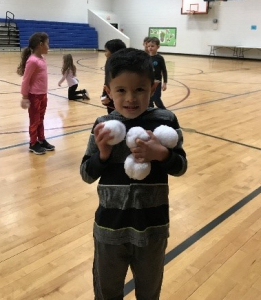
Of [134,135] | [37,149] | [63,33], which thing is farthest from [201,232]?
[63,33]

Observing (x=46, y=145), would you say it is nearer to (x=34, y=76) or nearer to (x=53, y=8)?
(x=34, y=76)

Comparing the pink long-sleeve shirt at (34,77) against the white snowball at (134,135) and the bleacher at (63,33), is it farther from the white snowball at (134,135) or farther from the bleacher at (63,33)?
the bleacher at (63,33)

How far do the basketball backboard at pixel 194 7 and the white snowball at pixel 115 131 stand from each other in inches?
721

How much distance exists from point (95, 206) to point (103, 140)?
1.73 m

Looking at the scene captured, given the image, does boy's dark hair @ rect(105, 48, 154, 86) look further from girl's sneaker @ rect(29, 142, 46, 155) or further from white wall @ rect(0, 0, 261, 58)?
white wall @ rect(0, 0, 261, 58)

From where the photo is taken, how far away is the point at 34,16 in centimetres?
1836

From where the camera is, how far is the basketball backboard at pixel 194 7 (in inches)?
692

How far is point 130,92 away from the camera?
1096 mm

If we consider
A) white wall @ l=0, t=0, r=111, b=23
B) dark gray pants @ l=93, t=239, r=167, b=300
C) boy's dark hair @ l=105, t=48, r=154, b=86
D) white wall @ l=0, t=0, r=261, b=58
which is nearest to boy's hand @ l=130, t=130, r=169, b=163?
boy's dark hair @ l=105, t=48, r=154, b=86

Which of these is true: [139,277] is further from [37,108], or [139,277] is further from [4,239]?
[37,108]

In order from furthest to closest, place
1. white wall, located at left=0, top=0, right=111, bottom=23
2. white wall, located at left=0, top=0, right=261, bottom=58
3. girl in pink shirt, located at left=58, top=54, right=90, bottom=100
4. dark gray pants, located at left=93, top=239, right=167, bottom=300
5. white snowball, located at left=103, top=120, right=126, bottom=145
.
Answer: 1. white wall, located at left=0, top=0, right=111, bottom=23
2. white wall, located at left=0, top=0, right=261, bottom=58
3. girl in pink shirt, located at left=58, top=54, right=90, bottom=100
4. dark gray pants, located at left=93, top=239, right=167, bottom=300
5. white snowball, located at left=103, top=120, right=126, bottom=145

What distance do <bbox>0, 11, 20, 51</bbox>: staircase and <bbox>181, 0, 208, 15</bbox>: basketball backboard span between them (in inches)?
345

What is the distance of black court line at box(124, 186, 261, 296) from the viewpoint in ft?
6.18

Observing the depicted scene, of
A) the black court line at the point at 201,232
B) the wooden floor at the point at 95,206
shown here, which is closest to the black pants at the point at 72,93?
the wooden floor at the point at 95,206
